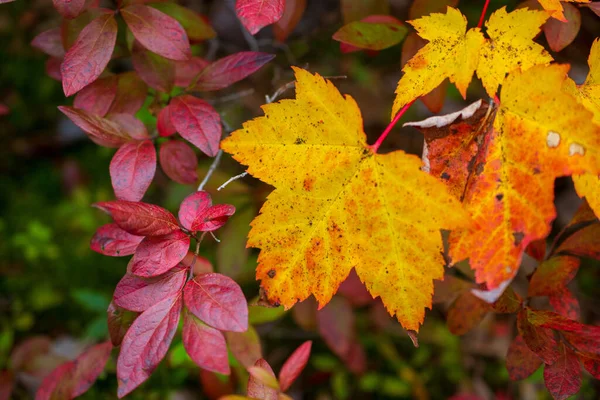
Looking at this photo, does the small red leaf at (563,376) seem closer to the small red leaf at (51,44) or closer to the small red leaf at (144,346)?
the small red leaf at (144,346)

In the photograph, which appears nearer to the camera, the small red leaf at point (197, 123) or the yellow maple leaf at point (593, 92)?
the yellow maple leaf at point (593, 92)

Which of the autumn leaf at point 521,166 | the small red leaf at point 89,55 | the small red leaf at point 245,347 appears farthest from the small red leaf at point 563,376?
the small red leaf at point 89,55

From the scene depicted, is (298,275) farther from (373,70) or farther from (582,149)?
(373,70)

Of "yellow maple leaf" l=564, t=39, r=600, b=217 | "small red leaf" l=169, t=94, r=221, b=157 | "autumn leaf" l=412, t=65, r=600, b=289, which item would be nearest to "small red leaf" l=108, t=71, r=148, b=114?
"small red leaf" l=169, t=94, r=221, b=157

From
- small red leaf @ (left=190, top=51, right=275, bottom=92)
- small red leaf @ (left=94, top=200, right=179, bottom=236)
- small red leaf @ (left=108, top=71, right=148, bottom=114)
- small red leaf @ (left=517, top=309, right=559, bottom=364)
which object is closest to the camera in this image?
small red leaf @ (left=94, top=200, right=179, bottom=236)

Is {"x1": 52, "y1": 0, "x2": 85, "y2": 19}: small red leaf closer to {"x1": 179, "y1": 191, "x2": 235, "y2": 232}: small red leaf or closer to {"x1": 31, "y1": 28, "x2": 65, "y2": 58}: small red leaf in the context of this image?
{"x1": 31, "y1": 28, "x2": 65, "y2": 58}: small red leaf

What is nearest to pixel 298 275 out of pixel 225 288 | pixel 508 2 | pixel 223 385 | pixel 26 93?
pixel 225 288
